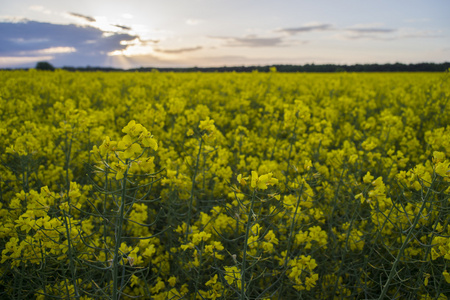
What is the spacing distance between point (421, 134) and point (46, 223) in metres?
7.75

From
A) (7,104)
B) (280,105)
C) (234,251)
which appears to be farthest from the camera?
(280,105)

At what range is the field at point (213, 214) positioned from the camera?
73.7 inches

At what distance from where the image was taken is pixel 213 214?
304 cm

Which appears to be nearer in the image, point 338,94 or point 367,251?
point 367,251

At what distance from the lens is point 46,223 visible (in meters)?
1.94

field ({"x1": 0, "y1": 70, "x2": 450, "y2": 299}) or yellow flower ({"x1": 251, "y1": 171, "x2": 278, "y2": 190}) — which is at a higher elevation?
yellow flower ({"x1": 251, "y1": 171, "x2": 278, "y2": 190})

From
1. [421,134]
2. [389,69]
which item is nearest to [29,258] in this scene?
[421,134]

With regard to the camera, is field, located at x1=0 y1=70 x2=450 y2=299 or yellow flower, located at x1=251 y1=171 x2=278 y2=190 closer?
yellow flower, located at x1=251 y1=171 x2=278 y2=190

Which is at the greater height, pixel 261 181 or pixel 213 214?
pixel 261 181

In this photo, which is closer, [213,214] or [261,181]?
[261,181]

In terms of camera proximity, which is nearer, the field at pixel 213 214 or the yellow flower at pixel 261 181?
the yellow flower at pixel 261 181

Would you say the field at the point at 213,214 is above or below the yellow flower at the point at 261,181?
below

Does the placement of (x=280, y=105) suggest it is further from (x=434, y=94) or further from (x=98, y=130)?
(x=98, y=130)

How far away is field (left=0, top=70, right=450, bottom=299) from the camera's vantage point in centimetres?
187
